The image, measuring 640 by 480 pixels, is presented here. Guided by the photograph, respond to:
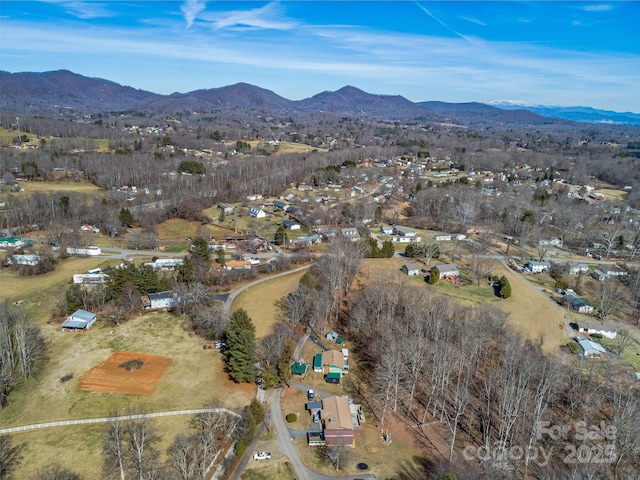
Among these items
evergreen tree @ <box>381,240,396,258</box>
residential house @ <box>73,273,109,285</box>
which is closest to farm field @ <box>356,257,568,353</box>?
evergreen tree @ <box>381,240,396,258</box>

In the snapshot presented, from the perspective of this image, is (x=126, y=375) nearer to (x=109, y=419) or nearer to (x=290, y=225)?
(x=109, y=419)

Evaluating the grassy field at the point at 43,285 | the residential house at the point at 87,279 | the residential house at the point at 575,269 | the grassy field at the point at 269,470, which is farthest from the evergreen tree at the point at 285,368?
the residential house at the point at 575,269

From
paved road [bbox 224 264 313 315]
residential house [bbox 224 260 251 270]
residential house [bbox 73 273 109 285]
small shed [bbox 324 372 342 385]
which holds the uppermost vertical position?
residential house [bbox 224 260 251 270]

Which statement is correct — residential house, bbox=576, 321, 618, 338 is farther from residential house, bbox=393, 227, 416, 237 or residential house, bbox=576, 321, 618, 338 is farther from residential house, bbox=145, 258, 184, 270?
residential house, bbox=145, 258, 184, 270

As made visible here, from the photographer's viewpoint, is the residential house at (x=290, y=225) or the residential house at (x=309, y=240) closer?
the residential house at (x=309, y=240)

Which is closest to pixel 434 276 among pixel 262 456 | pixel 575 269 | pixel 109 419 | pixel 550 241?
pixel 575 269

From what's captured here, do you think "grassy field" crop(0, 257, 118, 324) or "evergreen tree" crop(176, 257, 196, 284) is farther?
"evergreen tree" crop(176, 257, 196, 284)

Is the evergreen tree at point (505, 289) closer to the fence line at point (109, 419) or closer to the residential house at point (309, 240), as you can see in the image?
the residential house at point (309, 240)
